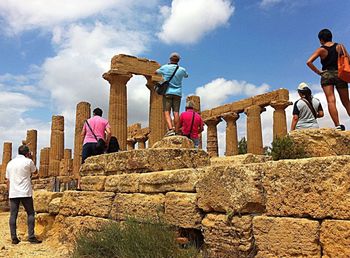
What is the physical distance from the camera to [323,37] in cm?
589

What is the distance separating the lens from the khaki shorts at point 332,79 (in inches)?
224

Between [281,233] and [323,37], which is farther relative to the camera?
[323,37]

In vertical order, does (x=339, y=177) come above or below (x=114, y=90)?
below

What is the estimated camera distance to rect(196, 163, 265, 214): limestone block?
4.08 meters

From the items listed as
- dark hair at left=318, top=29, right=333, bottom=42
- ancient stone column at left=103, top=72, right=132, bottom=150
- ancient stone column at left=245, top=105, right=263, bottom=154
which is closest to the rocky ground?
dark hair at left=318, top=29, right=333, bottom=42

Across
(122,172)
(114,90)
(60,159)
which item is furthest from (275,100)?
(122,172)

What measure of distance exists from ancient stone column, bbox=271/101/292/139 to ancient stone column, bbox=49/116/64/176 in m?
13.4

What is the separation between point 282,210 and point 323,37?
10.7 feet

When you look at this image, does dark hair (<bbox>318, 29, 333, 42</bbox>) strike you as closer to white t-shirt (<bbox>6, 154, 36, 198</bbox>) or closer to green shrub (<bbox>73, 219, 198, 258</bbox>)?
green shrub (<bbox>73, 219, 198, 258</bbox>)

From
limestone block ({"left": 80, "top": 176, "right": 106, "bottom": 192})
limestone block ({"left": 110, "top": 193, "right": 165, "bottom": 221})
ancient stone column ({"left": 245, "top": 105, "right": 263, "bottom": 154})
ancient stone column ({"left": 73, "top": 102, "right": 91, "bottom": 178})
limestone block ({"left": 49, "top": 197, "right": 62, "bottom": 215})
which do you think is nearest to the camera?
limestone block ({"left": 110, "top": 193, "right": 165, "bottom": 221})

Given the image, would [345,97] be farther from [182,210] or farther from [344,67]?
[182,210]

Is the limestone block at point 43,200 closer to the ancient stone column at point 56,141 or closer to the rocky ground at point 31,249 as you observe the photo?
the rocky ground at point 31,249

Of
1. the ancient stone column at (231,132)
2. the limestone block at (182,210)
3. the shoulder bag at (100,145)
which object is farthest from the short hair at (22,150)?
the ancient stone column at (231,132)

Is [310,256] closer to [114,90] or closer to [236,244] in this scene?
[236,244]
